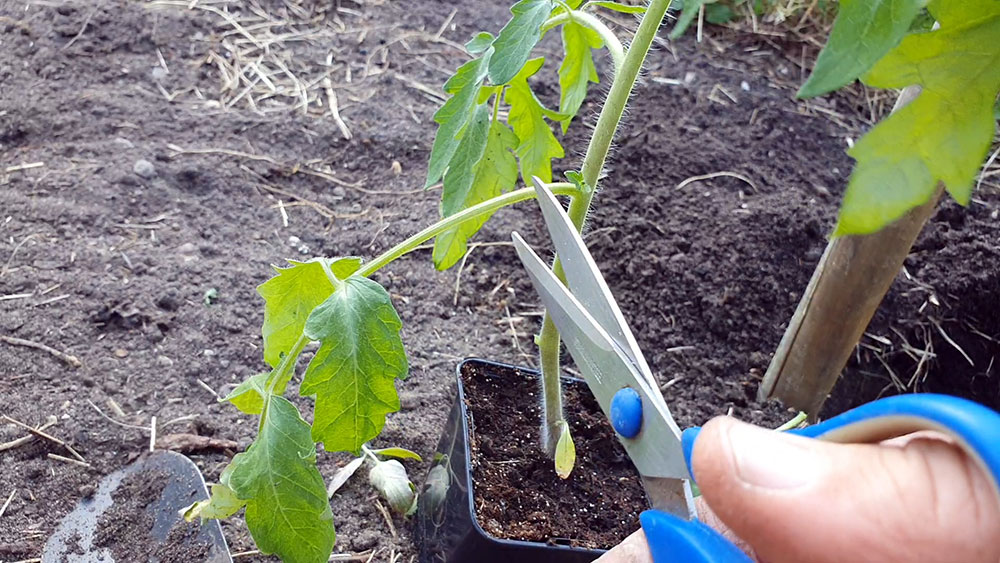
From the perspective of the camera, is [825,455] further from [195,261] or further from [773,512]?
[195,261]

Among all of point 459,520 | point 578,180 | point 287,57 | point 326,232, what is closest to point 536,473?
point 459,520

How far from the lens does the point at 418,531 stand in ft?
4.34

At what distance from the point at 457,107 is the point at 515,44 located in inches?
4.6

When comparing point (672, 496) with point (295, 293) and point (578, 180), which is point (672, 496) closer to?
point (578, 180)

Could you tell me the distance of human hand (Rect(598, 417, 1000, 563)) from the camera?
519 millimetres

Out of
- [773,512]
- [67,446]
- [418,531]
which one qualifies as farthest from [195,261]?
[773,512]

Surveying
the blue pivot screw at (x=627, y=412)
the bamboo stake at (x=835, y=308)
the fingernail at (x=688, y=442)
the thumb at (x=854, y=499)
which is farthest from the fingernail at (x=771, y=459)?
the bamboo stake at (x=835, y=308)

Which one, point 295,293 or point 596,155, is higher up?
point 596,155

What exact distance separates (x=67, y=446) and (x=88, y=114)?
1.08m

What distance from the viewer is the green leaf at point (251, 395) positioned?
1.01 meters

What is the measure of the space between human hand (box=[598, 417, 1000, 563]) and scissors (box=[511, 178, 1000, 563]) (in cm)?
3

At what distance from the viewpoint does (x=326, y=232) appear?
6.33ft

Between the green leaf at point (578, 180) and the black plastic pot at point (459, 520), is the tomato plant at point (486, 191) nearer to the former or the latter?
the green leaf at point (578, 180)

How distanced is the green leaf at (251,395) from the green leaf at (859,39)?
Result: 28.5 inches
